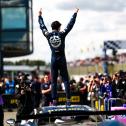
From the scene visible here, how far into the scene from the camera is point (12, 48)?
206ft

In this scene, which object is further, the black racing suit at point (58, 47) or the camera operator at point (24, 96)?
the camera operator at point (24, 96)

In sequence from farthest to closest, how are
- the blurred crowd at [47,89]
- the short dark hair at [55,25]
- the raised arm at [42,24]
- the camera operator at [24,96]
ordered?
the blurred crowd at [47,89] → the camera operator at [24,96] → the raised arm at [42,24] → the short dark hair at [55,25]

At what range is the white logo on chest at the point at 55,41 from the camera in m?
11.6

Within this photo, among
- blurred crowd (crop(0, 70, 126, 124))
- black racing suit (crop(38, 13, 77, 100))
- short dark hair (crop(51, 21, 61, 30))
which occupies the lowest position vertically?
blurred crowd (crop(0, 70, 126, 124))

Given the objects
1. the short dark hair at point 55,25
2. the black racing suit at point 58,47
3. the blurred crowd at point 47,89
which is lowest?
the blurred crowd at point 47,89

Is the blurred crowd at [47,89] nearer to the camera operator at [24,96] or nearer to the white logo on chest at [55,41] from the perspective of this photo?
the camera operator at [24,96]

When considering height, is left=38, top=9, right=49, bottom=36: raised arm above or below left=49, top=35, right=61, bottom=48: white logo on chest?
above

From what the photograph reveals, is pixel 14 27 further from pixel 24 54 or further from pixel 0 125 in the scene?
pixel 0 125

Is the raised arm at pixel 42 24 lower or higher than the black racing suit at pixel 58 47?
higher

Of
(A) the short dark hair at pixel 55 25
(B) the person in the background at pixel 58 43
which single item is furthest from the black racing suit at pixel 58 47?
(A) the short dark hair at pixel 55 25

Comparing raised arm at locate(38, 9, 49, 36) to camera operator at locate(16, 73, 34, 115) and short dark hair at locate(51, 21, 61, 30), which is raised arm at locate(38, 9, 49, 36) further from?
camera operator at locate(16, 73, 34, 115)

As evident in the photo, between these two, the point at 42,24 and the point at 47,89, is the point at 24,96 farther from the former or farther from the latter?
the point at 47,89

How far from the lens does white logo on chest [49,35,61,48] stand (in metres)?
11.6

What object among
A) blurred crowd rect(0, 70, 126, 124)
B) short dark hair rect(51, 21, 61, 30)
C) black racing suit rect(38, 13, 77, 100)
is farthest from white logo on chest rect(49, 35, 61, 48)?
blurred crowd rect(0, 70, 126, 124)
